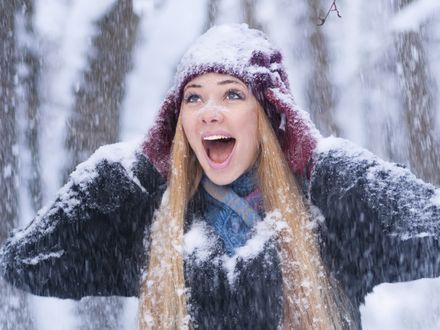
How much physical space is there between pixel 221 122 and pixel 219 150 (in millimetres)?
97

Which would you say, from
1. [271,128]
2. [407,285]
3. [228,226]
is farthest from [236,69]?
[407,285]

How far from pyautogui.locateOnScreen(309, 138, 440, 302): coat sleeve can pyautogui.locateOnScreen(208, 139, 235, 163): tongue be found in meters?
0.22

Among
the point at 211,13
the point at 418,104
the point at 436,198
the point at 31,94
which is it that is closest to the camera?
the point at 436,198

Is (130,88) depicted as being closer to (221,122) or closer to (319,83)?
(319,83)

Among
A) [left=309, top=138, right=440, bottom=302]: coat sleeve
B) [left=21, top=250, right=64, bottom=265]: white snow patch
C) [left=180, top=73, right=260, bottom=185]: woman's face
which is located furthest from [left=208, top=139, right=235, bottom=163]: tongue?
[left=21, top=250, right=64, bottom=265]: white snow patch

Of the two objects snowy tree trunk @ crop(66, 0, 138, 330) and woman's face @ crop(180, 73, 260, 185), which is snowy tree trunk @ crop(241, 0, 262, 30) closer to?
snowy tree trunk @ crop(66, 0, 138, 330)

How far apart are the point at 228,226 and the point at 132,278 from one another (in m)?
0.29

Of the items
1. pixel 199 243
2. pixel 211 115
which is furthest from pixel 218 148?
pixel 199 243

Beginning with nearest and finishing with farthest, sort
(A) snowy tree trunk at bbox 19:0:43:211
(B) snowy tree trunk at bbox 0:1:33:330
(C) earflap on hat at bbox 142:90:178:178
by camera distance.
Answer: (C) earflap on hat at bbox 142:90:178:178 < (B) snowy tree trunk at bbox 0:1:33:330 < (A) snowy tree trunk at bbox 19:0:43:211

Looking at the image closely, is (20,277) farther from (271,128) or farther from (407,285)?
(407,285)

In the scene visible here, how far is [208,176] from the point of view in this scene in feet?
5.55

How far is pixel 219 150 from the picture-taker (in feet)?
5.55

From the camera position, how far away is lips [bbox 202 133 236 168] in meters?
1.65

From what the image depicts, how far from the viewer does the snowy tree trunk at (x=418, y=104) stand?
4719 mm
